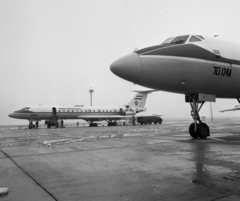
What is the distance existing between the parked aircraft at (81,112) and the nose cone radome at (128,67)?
26.7 m

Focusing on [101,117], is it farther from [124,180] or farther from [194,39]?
[124,180]

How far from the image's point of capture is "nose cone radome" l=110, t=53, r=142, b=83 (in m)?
7.69

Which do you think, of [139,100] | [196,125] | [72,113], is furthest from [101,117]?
[196,125]

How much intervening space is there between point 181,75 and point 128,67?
213cm

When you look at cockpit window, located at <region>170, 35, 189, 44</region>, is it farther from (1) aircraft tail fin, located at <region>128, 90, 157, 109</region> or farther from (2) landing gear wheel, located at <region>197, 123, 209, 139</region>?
(1) aircraft tail fin, located at <region>128, 90, 157, 109</region>

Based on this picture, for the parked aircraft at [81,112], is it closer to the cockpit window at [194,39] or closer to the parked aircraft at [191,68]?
the parked aircraft at [191,68]

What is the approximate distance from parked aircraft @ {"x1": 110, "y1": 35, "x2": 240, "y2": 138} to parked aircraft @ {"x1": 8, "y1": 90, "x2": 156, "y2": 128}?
87.1 feet

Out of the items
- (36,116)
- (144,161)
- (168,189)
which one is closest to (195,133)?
(144,161)

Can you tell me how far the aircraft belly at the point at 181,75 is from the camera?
26.4 ft

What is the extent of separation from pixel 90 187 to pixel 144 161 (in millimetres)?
1926

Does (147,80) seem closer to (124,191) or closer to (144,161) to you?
(144,161)

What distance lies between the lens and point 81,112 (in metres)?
36.7

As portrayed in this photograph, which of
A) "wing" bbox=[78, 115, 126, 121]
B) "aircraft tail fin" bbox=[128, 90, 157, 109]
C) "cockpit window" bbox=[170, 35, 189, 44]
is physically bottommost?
"wing" bbox=[78, 115, 126, 121]

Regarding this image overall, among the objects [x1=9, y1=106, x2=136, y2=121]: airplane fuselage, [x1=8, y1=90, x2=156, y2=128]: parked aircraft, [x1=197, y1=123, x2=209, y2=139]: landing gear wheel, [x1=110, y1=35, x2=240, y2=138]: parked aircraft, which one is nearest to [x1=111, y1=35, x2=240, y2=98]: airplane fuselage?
[x1=110, y1=35, x2=240, y2=138]: parked aircraft
